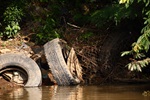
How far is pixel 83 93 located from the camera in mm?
8781

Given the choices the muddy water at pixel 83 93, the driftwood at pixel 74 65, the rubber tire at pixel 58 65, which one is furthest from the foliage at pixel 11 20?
the muddy water at pixel 83 93

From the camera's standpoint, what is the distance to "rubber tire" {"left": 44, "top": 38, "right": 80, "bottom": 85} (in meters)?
10.5

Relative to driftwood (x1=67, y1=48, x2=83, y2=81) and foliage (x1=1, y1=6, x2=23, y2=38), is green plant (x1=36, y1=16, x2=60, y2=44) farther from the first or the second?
driftwood (x1=67, y1=48, x2=83, y2=81)

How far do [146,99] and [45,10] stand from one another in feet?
26.4

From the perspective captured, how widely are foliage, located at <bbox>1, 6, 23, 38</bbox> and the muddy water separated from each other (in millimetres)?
4141

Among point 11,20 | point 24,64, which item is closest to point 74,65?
point 24,64

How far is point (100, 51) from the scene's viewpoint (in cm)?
1149

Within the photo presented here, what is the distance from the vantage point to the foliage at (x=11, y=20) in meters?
13.6

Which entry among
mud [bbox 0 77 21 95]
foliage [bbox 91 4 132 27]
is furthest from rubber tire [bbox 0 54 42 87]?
foliage [bbox 91 4 132 27]

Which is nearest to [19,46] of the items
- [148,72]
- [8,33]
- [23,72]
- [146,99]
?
[8,33]

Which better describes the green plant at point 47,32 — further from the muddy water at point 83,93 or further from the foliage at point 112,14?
the muddy water at point 83,93

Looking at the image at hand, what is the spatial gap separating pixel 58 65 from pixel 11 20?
3.93 metres

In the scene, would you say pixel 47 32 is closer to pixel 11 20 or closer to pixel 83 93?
pixel 11 20

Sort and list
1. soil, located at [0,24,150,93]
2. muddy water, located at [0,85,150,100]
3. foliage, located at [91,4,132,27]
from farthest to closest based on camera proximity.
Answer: soil, located at [0,24,150,93] → foliage, located at [91,4,132,27] → muddy water, located at [0,85,150,100]
